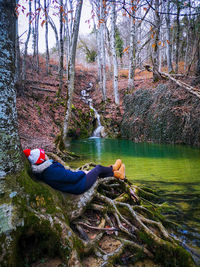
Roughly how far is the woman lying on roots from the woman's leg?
18mm

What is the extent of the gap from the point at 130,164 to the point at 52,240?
236 inches

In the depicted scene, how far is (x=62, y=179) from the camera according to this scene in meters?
2.91

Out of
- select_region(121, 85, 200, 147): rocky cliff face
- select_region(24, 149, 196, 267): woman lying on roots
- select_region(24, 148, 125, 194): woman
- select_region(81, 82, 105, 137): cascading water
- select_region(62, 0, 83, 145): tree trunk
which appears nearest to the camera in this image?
select_region(24, 149, 196, 267): woman lying on roots

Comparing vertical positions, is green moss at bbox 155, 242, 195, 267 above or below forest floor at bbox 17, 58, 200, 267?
below

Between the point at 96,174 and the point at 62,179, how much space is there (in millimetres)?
901

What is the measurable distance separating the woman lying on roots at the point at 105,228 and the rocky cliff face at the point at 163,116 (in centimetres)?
909

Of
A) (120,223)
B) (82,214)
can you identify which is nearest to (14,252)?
(82,214)

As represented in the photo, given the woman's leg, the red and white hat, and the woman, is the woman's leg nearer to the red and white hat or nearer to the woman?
the woman

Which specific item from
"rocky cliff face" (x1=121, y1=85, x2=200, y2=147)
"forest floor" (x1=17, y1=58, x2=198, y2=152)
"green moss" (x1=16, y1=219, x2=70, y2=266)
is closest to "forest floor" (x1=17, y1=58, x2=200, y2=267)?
"forest floor" (x1=17, y1=58, x2=198, y2=152)

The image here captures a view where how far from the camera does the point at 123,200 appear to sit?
11.9ft

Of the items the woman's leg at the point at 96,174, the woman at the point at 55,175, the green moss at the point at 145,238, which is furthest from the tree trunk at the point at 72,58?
the green moss at the point at 145,238

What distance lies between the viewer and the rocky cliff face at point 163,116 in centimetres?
1121

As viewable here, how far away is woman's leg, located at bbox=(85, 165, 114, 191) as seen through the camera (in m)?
3.34

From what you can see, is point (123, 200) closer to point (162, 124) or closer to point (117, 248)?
point (117, 248)
